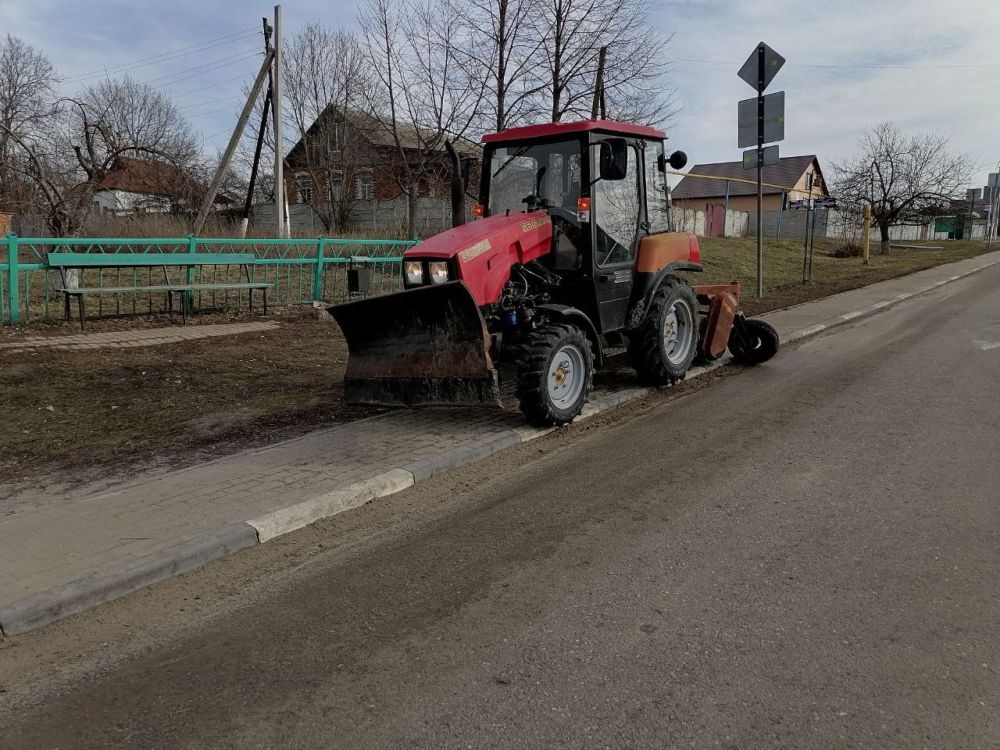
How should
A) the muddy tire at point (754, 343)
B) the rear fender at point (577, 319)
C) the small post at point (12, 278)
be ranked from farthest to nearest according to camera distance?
the small post at point (12, 278) → the muddy tire at point (754, 343) → the rear fender at point (577, 319)

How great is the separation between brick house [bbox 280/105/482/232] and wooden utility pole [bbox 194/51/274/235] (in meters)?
4.17

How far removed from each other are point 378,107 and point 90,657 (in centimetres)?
2160

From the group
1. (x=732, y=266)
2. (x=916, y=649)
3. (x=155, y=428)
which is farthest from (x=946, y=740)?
(x=732, y=266)

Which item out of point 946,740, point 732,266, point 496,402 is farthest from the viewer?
point 732,266

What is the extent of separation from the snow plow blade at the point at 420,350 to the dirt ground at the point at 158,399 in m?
0.52

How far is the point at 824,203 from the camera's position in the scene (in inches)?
927

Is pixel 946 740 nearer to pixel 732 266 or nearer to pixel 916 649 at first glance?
pixel 916 649

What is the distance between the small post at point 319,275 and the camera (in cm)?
1427

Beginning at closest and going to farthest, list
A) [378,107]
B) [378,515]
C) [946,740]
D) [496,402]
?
[946,740], [378,515], [496,402], [378,107]

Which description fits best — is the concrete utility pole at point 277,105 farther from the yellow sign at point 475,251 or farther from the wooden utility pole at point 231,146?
the yellow sign at point 475,251

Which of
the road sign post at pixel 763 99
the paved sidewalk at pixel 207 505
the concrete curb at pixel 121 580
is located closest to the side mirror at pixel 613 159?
the paved sidewalk at pixel 207 505

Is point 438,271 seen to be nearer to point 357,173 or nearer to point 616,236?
point 616,236

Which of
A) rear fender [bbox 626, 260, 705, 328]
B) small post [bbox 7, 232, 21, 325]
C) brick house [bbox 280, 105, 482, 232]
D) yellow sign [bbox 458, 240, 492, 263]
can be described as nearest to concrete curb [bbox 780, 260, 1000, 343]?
rear fender [bbox 626, 260, 705, 328]

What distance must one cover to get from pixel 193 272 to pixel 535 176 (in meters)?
8.03
